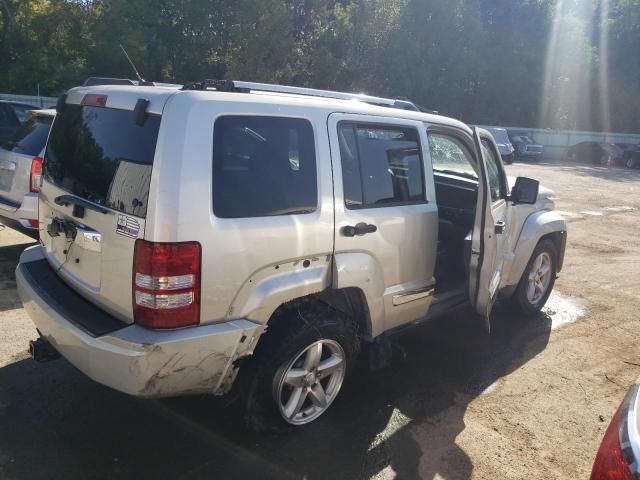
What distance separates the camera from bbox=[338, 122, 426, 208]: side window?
3.29 meters

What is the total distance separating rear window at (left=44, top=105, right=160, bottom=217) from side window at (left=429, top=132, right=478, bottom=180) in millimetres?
2518

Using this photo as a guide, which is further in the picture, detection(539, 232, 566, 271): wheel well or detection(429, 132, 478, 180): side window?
detection(539, 232, 566, 271): wheel well

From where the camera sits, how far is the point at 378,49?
31875mm

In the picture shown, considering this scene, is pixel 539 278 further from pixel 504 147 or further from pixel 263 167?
pixel 504 147

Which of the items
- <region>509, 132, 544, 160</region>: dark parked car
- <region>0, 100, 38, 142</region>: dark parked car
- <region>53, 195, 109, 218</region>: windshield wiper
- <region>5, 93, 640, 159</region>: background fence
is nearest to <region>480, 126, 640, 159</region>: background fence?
<region>5, 93, 640, 159</region>: background fence

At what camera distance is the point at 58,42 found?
1073 inches

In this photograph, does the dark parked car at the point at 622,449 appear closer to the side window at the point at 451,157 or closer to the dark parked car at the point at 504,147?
the side window at the point at 451,157

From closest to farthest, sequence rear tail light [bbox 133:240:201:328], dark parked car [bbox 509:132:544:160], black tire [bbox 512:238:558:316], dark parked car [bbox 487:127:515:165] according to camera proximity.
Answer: rear tail light [bbox 133:240:201:328] < black tire [bbox 512:238:558:316] < dark parked car [bbox 487:127:515:165] < dark parked car [bbox 509:132:544:160]

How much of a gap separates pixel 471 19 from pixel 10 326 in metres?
37.2

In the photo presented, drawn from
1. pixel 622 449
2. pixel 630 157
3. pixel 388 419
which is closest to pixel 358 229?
pixel 388 419

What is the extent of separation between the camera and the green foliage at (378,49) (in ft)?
87.7

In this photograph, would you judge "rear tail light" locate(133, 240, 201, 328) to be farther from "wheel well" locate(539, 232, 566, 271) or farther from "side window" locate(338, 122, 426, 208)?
"wheel well" locate(539, 232, 566, 271)

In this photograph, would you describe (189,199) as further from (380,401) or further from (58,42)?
(58,42)

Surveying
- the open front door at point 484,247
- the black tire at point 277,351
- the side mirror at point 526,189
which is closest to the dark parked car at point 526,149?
the side mirror at point 526,189
